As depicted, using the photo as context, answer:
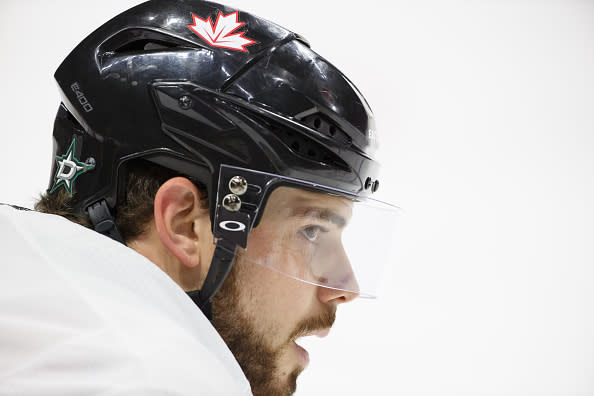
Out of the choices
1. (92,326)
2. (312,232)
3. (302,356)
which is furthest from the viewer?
(302,356)

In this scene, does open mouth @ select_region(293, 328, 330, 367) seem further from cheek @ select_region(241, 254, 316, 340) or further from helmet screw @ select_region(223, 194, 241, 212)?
helmet screw @ select_region(223, 194, 241, 212)

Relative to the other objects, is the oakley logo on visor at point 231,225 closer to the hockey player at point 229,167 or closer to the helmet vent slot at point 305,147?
the hockey player at point 229,167

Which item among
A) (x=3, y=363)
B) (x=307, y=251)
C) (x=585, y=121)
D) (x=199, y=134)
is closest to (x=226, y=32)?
(x=199, y=134)

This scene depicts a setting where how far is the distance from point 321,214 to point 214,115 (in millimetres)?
304

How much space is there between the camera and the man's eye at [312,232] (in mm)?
1201

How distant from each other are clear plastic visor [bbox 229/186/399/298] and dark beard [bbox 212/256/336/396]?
8 cm

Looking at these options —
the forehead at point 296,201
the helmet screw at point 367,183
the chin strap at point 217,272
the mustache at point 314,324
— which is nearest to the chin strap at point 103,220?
the chin strap at point 217,272

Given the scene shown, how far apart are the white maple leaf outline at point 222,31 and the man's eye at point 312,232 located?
40cm

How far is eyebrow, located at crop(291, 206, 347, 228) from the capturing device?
1.19 meters

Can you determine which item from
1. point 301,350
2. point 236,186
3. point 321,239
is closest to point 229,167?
point 236,186

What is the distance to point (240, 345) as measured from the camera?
1196mm

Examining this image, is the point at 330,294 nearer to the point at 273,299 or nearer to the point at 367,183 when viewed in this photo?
the point at 273,299

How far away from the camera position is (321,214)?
121cm

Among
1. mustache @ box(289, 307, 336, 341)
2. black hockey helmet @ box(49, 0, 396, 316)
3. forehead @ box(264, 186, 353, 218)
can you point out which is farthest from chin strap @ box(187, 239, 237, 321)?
mustache @ box(289, 307, 336, 341)
